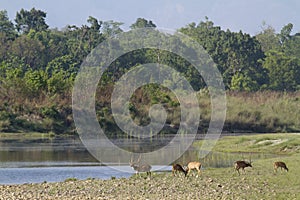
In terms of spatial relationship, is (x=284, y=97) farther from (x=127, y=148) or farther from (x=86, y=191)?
(x=86, y=191)

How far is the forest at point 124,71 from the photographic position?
6625 centimetres

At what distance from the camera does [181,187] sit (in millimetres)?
24281

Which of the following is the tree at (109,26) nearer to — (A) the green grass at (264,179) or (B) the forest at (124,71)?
(B) the forest at (124,71)

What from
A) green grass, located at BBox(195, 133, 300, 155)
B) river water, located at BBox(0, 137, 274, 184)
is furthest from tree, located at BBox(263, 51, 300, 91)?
river water, located at BBox(0, 137, 274, 184)

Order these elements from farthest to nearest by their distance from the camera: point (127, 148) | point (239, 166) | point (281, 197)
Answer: point (127, 148), point (239, 166), point (281, 197)

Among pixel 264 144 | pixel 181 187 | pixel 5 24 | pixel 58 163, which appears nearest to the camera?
pixel 181 187

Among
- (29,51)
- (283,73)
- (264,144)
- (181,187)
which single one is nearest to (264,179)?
(181,187)

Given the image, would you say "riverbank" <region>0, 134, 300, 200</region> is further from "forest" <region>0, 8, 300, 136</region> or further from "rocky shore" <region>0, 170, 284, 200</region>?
"forest" <region>0, 8, 300, 136</region>

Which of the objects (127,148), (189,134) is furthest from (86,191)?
(189,134)

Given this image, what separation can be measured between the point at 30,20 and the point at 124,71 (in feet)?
101

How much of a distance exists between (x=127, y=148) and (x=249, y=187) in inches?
957

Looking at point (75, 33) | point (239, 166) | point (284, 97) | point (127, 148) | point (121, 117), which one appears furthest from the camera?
point (75, 33)

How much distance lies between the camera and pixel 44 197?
72.8ft

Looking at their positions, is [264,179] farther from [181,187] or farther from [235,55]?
[235,55]
